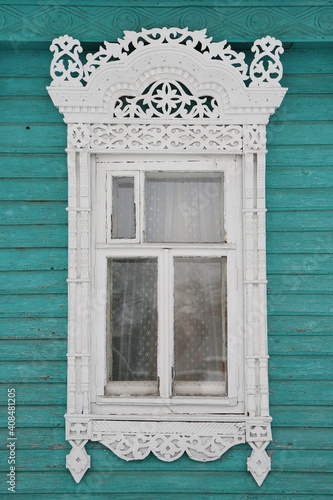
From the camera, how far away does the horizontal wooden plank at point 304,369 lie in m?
2.63

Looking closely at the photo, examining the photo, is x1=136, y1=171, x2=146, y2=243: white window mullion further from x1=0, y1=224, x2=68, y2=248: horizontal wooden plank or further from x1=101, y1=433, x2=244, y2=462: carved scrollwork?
x1=101, y1=433, x2=244, y2=462: carved scrollwork

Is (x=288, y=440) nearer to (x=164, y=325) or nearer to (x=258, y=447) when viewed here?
(x=258, y=447)

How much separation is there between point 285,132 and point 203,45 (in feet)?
2.11

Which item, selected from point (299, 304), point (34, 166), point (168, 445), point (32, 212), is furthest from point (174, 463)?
point (34, 166)

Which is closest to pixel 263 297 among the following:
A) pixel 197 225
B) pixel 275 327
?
pixel 275 327

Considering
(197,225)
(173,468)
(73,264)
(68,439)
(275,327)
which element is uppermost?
(197,225)

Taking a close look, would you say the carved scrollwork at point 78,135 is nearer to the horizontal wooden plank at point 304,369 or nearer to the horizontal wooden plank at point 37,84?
the horizontal wooden plank at point 37,84

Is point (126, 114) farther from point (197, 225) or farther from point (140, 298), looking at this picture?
point (140, 298)

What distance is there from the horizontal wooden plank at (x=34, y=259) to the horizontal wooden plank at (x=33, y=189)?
29cm

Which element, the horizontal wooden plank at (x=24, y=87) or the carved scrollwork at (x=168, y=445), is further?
the horizontal wooden plank at (x=24, y=87)

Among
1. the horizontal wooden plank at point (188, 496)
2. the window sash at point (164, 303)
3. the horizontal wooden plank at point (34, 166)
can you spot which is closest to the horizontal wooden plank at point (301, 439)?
the horizontal wooden plank at point (188, 496)

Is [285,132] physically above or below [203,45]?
below

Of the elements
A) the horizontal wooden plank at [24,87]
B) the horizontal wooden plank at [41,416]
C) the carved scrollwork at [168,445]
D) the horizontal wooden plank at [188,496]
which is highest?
the horizontal wooden plank at [24,87]

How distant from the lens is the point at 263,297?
2609mm
